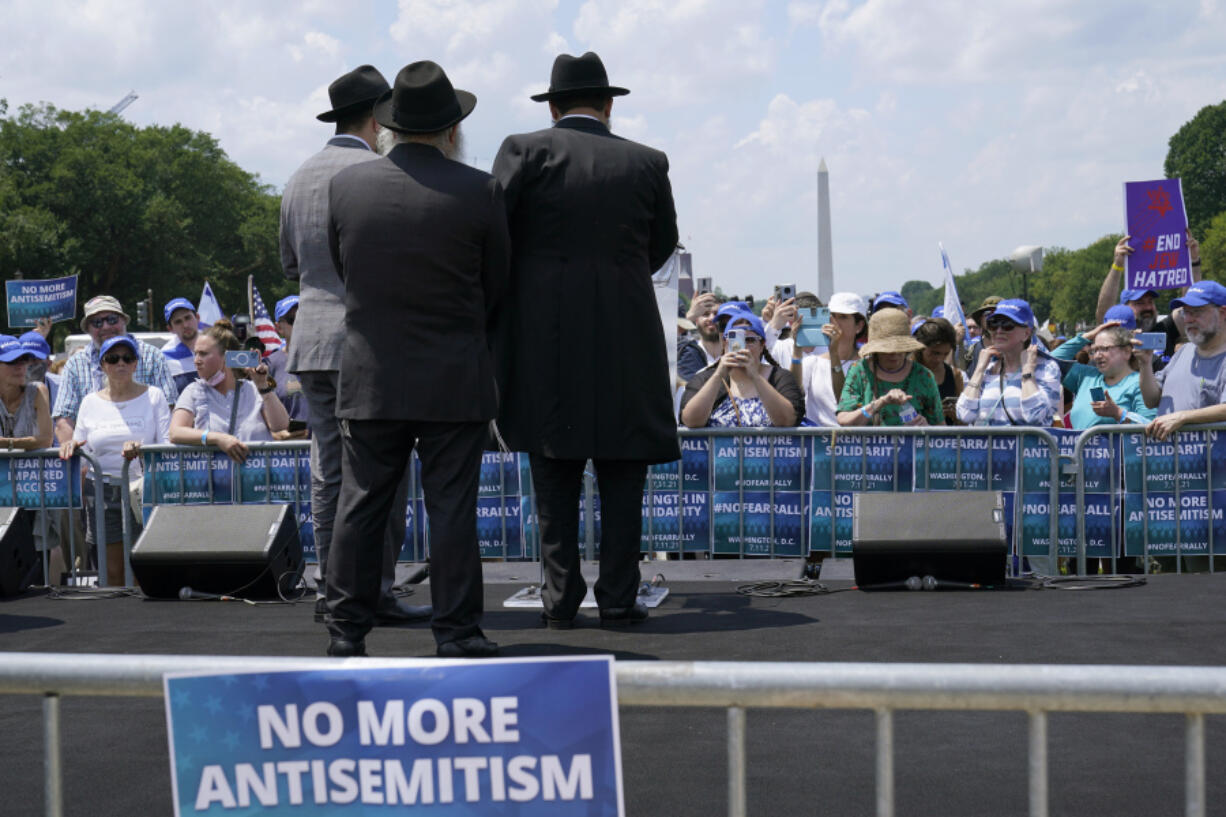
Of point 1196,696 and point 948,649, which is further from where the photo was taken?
point 948,649

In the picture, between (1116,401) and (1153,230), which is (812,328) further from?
(1153,230)

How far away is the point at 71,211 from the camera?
60.3 meters

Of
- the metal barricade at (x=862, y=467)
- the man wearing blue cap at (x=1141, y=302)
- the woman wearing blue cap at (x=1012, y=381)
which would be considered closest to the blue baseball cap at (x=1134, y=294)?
the man wearing blue cap at (x=1141, y=302)

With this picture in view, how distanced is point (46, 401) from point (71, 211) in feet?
183

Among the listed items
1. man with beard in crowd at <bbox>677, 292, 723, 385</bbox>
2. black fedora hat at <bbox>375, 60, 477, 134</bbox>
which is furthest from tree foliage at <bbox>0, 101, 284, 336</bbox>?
black fedora hat at <bbox>375, 60, 477, 134</bbox>

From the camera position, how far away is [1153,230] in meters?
11.0

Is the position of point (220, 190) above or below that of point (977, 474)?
above

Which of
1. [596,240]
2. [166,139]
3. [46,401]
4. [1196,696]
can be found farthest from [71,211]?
[1196,696]

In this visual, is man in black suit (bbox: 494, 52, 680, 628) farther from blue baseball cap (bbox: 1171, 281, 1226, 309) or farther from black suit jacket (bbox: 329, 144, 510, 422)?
blue baseball cap (bbox: 1171, 281, 1226, 309)

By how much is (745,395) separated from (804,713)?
352 cm

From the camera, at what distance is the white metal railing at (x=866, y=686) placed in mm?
2037

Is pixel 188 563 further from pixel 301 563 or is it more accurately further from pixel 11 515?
pixel 11 515

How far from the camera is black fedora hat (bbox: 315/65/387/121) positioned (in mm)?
5828

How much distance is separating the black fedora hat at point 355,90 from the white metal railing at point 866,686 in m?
3.93
